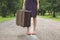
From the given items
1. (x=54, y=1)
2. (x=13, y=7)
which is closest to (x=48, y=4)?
(x=54, y=1)

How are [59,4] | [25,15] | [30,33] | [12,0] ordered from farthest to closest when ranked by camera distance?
[12,0]
[59,4]
[30,33]
[25,15]

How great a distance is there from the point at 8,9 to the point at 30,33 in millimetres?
40605

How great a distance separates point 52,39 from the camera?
26.9ft

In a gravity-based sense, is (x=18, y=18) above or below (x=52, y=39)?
above

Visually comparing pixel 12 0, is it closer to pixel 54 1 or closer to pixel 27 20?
pixel 54 1

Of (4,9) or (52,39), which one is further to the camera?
(4,9)

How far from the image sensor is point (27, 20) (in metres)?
7.86

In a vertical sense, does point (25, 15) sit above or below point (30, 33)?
above

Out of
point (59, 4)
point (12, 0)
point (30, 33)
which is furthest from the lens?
point (12, 0)

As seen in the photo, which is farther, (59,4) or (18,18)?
(59,4)

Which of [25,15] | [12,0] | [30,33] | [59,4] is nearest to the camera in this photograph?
[25,15]

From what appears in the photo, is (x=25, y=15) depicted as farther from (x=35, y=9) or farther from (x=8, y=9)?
(x=8, y=9)

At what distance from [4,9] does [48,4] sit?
9216 mm

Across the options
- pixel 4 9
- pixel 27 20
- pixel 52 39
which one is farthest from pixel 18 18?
pixel 4 9
